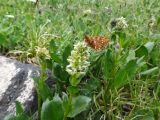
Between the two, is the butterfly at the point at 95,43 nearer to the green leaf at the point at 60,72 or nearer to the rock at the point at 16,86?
the green leaf at the point at 60,72

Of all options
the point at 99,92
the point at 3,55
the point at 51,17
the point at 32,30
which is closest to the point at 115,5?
the point at 51,17

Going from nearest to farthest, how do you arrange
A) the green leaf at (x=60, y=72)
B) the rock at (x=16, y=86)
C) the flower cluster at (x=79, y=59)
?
the flower cluster at (x=79, y=59)
the rock at (x=16, y=86)
the green leaf at (x=60, y=72)

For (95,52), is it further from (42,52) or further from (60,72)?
(42,52)

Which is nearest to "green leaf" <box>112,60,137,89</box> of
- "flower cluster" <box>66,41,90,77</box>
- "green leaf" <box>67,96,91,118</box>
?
"green leaf" <box>67,96,91,118</box>

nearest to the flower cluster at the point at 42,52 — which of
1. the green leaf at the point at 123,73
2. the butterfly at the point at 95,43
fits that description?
the butterfly at the point at 95,43

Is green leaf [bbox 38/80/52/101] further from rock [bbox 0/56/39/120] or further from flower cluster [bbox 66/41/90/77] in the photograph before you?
flower cluster [bbox 66/41/90/77]

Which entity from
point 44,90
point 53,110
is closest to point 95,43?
point 44,90

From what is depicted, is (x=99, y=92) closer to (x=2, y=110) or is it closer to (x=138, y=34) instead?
(x=2, y=110)

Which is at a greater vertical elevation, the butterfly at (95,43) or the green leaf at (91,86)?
the butterfly at (95,43)
